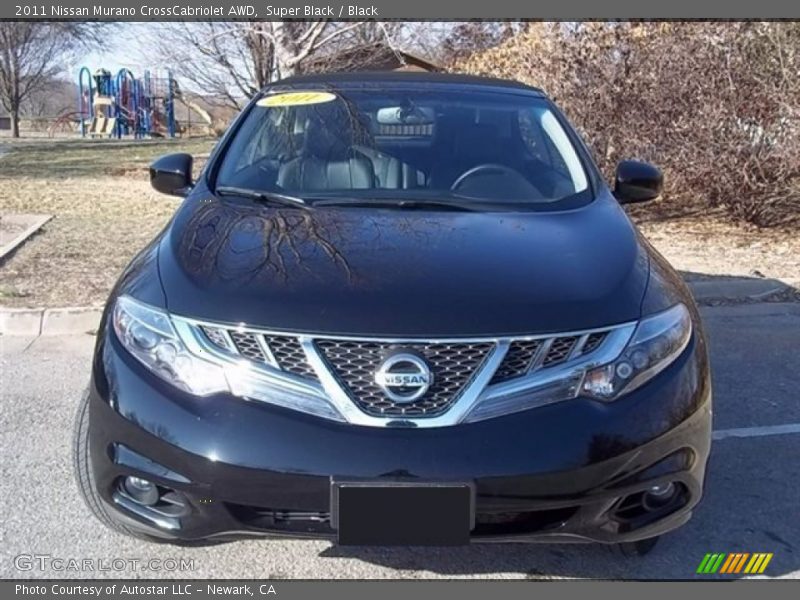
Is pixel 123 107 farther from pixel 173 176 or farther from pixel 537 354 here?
pixel 537 354

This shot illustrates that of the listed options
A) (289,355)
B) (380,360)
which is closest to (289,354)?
(289,355)

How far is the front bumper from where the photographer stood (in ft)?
7.58

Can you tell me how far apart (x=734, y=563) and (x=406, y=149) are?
7.02 feet

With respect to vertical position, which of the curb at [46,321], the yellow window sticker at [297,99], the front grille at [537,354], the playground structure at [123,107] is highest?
the yellow window sticker at [297,99]

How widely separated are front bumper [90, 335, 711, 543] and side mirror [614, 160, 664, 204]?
166cm

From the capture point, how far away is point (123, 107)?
32500 millimetres

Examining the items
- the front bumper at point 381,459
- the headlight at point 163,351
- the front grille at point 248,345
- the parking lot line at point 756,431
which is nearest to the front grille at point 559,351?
the front bumper at point 381,459

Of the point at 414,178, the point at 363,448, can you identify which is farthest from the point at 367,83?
the point at 363,448

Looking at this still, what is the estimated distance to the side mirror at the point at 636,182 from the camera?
4023 millimetres

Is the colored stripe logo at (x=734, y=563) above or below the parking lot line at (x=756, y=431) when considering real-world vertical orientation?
above

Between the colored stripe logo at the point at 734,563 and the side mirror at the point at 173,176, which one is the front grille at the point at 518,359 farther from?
the side mirror at the point at 173,176

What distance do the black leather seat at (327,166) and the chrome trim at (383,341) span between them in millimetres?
1264

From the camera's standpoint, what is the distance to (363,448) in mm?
2305

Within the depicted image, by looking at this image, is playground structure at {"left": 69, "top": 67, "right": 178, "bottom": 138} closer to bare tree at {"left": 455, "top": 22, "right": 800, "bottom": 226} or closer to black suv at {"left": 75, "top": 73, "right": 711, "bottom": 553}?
bare tree at {"left": 455, "top": 22, "right": 800, "bottom": 226}
